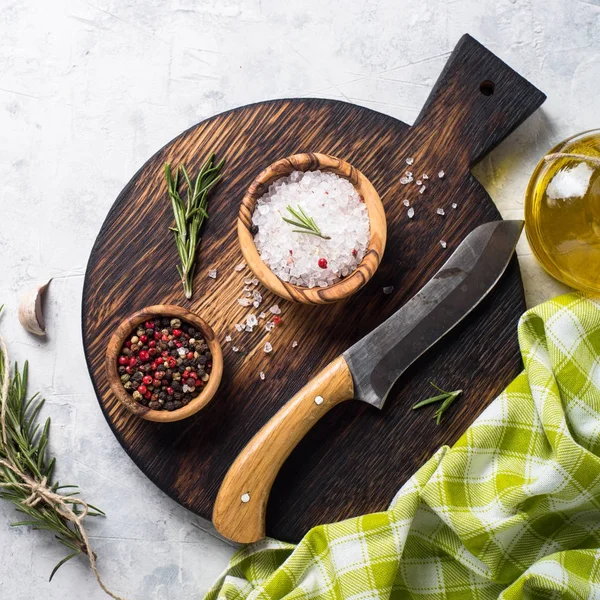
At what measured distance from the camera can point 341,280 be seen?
138 cm

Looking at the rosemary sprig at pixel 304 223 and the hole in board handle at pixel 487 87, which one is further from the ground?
the hole in board handle at pixel 487 87

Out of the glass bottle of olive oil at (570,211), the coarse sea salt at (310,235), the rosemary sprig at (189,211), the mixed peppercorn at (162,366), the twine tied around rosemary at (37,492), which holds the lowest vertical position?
the twine tied around rosemary at (37,492)

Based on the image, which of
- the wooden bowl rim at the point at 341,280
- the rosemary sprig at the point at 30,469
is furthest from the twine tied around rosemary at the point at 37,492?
the wooden bowl rim at the point at 341,280

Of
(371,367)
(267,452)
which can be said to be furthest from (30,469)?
(371,367)

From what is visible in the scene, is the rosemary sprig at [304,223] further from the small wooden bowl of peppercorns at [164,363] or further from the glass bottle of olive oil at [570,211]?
the glass bottle of olive oil at [570,211]

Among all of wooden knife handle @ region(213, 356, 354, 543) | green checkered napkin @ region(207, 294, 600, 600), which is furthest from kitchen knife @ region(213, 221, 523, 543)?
green checkered napkin @ region(207, 294, 600, 600)

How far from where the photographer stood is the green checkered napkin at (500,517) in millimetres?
1422

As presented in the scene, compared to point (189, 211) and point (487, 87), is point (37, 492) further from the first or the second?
point (487, 87)

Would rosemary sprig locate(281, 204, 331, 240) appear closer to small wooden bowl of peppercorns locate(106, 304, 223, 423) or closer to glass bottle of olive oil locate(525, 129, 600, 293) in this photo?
small wooden bowl of peppercorns locate(106, 304, 223, 423)

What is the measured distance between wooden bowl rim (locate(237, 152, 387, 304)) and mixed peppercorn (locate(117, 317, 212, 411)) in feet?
0.67

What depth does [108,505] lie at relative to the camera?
1.56 m

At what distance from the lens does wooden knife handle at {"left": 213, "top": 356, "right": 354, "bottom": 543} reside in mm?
1423

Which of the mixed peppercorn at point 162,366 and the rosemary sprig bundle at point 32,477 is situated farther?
the rosemary sprig bundle at point 32,477

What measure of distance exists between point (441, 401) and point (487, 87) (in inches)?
27.5
